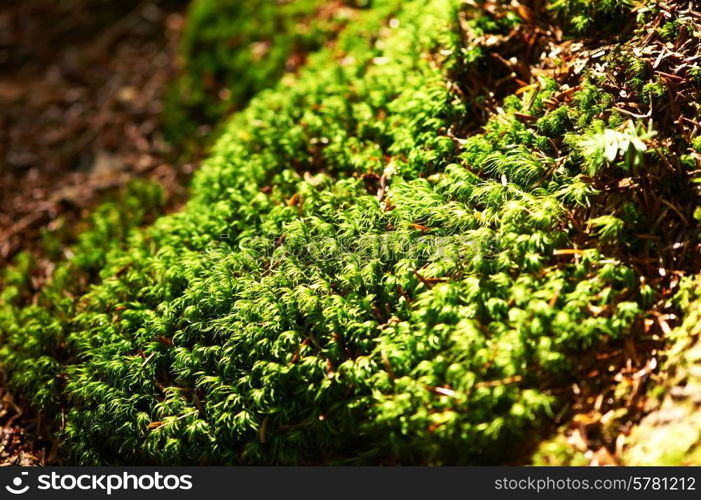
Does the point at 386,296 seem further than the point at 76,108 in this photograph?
No

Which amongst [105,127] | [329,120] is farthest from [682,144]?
[105,127]

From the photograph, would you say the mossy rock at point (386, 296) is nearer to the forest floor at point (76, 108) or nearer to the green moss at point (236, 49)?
the forest floor at point (76, 108)

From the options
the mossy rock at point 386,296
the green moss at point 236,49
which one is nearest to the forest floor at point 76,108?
the green moss at point 236,49

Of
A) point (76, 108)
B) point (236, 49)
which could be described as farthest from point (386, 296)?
point (76, 108)

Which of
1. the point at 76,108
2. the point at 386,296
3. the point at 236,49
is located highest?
the point at 236,49

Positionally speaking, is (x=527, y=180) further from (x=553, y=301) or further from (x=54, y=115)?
(x=54, y=115)

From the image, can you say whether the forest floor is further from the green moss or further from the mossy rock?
the mossy rock

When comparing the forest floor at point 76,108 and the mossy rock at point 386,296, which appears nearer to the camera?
the mossy rock at point 386,296

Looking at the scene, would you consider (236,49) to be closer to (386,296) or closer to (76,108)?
(76,108)

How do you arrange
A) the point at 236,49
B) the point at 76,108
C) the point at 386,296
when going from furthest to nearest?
the point at 76,108, the point at 236,49, the point at 386,296

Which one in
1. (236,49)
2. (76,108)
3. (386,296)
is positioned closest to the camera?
(386,296)
